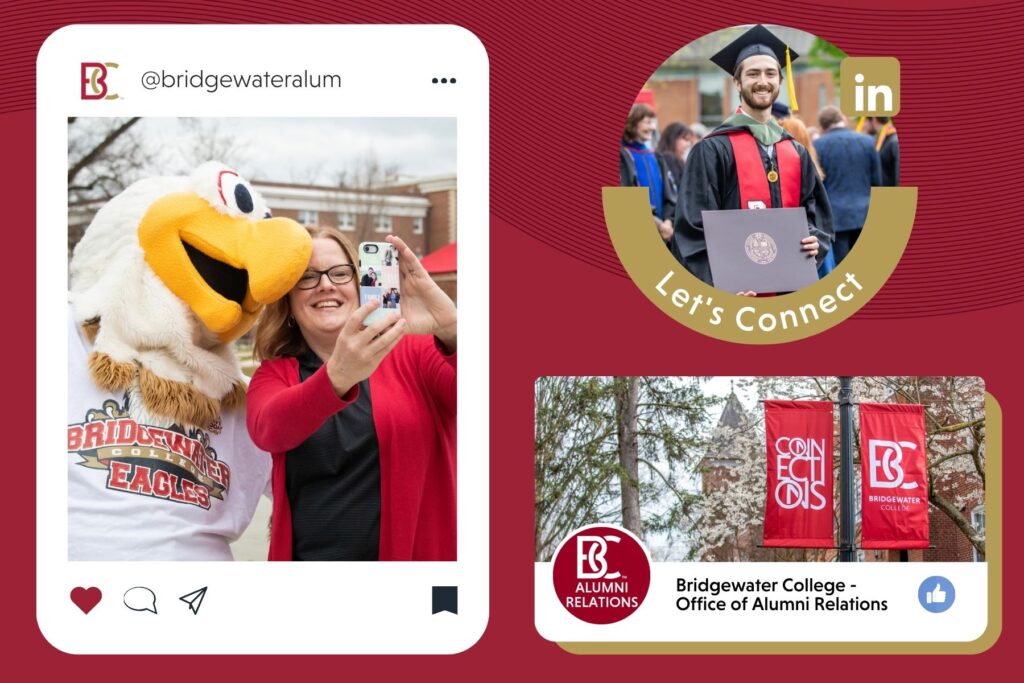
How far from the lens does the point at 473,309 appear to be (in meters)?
4.31

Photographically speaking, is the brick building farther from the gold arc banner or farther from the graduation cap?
the graduation cap

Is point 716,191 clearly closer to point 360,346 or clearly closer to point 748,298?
point 748,298

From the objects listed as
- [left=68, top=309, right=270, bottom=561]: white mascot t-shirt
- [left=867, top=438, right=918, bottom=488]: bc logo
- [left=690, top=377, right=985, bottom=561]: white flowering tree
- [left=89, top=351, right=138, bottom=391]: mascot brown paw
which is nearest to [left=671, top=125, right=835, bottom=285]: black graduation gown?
[left=690, top=377, right=985, bottom=561]: white flowering tree

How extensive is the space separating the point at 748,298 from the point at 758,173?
2.02 feet

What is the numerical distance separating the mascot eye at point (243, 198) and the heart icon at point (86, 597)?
116 cm

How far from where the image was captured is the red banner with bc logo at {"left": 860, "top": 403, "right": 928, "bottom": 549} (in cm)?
439

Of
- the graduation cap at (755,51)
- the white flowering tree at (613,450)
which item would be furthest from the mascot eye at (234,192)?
the graduation cap at (755,51)

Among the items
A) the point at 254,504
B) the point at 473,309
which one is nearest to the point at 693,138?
the point at 473,309

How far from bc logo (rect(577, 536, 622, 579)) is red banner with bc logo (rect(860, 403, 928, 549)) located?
0.74m

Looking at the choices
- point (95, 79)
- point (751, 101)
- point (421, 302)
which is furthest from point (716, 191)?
point (95, 79)

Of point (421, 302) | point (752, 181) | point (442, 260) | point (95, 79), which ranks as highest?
point (95, 79)

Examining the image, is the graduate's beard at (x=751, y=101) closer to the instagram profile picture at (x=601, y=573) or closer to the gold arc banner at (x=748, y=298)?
the gold arc banner at (x=748, y=298)

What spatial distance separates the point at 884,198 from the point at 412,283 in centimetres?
139

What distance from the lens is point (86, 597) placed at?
4340 mm
